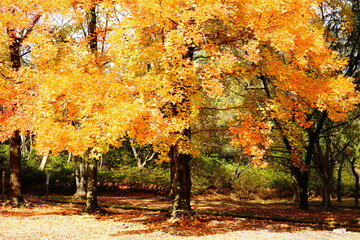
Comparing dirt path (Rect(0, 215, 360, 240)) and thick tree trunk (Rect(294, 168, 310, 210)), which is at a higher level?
thick tree trunk (Rect(294, 168, 310, 210))

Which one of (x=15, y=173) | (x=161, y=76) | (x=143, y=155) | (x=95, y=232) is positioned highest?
(x=161, y=76)

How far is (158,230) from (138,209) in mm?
5236

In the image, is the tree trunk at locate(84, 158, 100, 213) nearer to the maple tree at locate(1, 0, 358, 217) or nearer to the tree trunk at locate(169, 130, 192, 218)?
the maple tree at locate(1, 0, 358, 217)

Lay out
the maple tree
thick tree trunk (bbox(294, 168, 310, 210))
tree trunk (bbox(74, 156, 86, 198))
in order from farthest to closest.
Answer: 1. tree trunk (bbox(74, 156, 86, 198))
2. thick tree trunk (bbox(294, 168, 310, 210))
3. the maple tree

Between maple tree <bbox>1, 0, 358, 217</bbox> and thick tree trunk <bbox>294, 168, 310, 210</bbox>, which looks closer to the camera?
maple tree <bbox>1, 0, 358, 217</bbox>

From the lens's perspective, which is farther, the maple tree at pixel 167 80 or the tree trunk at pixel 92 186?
the tree trunk at pixel 92 186

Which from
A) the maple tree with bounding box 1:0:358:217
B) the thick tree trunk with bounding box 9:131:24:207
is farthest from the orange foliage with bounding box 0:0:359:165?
the thick tree trunk with bounding box 9:131:24:207

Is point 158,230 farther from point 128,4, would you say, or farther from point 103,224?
point 128,4

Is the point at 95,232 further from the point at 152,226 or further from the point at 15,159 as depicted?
the point at 15,159

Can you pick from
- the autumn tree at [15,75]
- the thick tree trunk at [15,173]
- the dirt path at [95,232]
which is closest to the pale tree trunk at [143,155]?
the thick tree trunk at [15,173]

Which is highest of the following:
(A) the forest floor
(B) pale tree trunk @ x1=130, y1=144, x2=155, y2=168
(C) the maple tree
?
(C) the maple tree

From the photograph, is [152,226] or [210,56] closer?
[210,56]

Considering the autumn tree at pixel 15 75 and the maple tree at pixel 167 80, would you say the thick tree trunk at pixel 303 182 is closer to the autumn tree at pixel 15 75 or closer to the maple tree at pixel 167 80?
the maple tree at pixel 167 80

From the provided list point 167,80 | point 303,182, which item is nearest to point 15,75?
point 167,80
